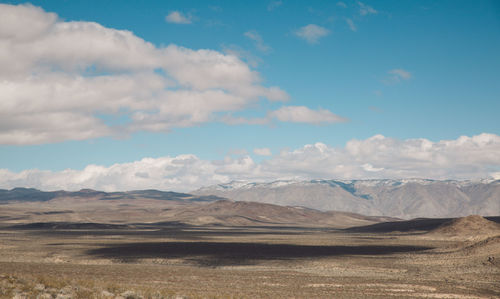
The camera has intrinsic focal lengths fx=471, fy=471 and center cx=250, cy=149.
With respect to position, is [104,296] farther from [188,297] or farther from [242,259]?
[242,259]

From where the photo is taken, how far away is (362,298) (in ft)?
110

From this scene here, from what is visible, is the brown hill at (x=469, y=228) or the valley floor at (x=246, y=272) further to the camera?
the brown hill at (x=469, y=228)

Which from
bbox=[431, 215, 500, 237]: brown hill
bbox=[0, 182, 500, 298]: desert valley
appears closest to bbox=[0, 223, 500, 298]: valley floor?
bbox=[0, 182, 500, 298]: desert valley

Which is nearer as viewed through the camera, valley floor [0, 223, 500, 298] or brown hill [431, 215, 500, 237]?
valley floor [0, 223, 500, 298]

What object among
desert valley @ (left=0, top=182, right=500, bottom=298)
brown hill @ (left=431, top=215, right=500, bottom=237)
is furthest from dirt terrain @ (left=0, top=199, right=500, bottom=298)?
brown hill @ (left=431, top=215, right=500, bottom=237)

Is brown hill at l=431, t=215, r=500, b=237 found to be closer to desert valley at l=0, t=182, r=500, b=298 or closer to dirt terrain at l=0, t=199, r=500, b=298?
dirt terrain at l=0, t=199, r=500, b=298

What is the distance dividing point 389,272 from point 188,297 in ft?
99.1

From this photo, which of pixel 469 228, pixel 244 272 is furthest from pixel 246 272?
pixel 469 228

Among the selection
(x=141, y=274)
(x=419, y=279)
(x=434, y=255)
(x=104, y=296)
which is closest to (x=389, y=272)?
(x=419, y=279)

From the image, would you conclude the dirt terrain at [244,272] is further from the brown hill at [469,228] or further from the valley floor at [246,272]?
the brown hill at [469,228]

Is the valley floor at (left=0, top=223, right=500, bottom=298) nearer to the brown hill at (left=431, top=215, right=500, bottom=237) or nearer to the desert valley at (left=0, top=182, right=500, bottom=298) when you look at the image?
the desert valley at (left=0, top=182, right=500, bottom=298)

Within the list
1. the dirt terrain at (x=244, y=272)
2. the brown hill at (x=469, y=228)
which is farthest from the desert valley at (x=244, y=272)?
the brown hill at (x=469, y=228)

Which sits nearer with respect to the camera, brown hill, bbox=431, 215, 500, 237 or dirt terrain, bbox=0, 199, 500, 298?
dirt terrain, bbox=0, 199, 500, 298

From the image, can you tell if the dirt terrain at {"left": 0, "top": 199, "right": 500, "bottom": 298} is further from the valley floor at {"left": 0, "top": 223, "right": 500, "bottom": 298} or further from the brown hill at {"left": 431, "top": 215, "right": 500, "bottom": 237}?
the brown hill at {"left": 431, "top": 215, "right": 500, "bottom": 237}
